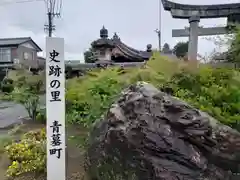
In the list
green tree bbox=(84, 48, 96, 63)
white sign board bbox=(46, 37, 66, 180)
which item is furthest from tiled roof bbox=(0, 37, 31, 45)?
white sign board bbox=(46, 37, 66, 180)

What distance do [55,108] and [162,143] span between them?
1.23m

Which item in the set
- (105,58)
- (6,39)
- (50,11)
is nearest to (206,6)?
(105,58)

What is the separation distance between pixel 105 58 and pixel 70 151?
844cm

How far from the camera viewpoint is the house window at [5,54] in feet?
103

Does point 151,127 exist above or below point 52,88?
below

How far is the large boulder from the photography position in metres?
2.80

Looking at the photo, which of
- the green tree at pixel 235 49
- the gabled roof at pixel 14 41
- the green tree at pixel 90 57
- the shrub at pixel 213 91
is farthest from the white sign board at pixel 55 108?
the gabled roof at pixel 14 41

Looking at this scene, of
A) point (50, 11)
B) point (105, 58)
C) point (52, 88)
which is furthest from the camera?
point (50, 11)

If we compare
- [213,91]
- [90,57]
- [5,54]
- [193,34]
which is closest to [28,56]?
[5,54]

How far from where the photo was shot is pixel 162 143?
2.82m

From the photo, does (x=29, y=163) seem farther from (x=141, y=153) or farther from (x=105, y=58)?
(x=105, y=58)

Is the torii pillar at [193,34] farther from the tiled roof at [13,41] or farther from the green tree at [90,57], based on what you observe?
the tiled roof at [13,41]

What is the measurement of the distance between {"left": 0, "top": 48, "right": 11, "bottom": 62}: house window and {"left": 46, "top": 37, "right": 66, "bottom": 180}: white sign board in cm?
2979

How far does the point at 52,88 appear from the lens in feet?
11.0
